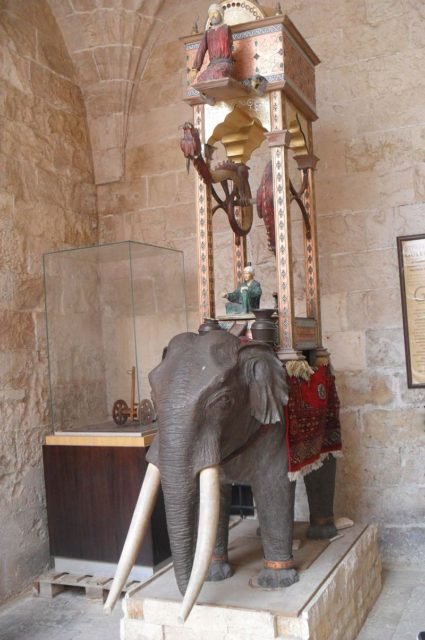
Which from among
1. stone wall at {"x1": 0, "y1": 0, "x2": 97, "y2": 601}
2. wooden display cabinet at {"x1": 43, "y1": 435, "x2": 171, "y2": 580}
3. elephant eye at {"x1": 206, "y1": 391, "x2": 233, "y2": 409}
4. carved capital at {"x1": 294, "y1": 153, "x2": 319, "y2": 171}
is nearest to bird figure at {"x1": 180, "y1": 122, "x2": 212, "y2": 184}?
carved capital at {"x1": 294, "y1": 153, "x2": 319, "y2": 171}

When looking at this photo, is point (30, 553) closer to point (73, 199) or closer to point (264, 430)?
point (264, 430)

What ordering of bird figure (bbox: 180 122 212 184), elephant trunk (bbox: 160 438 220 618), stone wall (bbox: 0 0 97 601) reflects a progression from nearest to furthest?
elephant trunk (bbox: 160 438 220 618) → bird figure (bbox: 180 122 212 184) → stone wall (bbox: 0 0 97 601)

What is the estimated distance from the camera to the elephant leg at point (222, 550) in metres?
3.24

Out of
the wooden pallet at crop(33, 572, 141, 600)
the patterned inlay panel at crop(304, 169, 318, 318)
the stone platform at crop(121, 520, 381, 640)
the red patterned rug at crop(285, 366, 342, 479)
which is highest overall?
the patterned inlay panel at crop(304, 169, 318, 318)

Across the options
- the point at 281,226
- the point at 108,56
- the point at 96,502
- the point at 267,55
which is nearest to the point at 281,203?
the point at 281,226

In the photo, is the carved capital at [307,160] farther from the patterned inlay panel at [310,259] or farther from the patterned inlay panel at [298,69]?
the patterned inlay panel at [298,69]

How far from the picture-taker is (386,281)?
4.80 meters

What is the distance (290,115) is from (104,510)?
2612mm

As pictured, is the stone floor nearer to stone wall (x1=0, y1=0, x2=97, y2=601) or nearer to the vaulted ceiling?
stone wall (x1=0, y1=0, x2=97, y2=601)

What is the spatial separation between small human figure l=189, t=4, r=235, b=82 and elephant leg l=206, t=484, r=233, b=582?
2053 millimetres

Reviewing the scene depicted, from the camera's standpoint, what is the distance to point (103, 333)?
4707mm

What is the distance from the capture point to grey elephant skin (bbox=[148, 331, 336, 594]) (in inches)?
109

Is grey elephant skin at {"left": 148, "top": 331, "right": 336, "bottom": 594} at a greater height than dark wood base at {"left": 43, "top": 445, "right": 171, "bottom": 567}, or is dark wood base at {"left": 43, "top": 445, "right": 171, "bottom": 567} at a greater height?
grey elephant skin at {"left": 148, "top": 331, "right": 336, "bottom": 594}

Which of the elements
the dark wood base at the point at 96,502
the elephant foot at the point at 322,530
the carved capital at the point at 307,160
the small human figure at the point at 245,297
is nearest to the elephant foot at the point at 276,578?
the elephant foot at the point at 322,530
